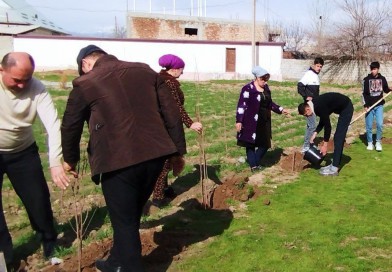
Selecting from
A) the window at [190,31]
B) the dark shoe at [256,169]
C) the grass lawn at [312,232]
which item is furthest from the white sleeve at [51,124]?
the window at [190,31]

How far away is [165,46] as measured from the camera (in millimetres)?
31547

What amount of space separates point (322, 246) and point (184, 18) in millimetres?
37934

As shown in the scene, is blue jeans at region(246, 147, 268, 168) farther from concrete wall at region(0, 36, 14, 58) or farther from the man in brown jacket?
concrete wall at region(0, 36, 14, 58)

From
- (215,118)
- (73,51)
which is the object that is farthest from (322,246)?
(73,51)

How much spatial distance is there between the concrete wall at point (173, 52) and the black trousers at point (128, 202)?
27.7 metres

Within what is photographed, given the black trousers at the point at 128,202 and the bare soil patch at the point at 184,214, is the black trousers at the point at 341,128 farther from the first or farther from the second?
the black trousers at the point at 128,202

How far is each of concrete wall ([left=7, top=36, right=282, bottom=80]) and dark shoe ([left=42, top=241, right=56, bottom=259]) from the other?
88.4ft

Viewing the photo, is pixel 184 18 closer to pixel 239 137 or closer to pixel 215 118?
pixel 215 118

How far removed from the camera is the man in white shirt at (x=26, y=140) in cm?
348

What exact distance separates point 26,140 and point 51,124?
1.37 feet

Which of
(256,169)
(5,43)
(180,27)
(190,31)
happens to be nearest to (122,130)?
(256,169)

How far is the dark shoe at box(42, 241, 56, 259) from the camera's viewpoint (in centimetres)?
409

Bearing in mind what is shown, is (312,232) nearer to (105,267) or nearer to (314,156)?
(105,267)

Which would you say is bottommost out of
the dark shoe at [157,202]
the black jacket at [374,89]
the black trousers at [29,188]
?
the dark shoe at [157,202]
